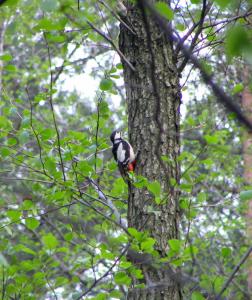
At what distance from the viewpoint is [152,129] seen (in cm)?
306

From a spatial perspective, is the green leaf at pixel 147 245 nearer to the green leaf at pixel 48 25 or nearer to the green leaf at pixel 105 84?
the green leaf at pixel 105 84

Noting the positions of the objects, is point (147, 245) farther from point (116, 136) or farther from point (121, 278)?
point (116, 136)

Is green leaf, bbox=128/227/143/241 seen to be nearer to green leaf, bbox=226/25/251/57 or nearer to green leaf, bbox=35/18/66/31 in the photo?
green leaf, bbox=35/18/66/31

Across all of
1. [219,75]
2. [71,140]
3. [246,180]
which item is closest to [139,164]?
[71,140]

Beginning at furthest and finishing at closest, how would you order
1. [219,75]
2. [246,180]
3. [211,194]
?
1. [211,194]
2. [219,75]
3. [246,180]

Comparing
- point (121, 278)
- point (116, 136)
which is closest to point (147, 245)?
point (121, 278)

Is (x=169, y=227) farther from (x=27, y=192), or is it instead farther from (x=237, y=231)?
(x=27, y=192)

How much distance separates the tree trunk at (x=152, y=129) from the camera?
9.40ft

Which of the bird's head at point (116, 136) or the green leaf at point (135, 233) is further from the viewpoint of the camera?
the bird's head at point (116, 136)

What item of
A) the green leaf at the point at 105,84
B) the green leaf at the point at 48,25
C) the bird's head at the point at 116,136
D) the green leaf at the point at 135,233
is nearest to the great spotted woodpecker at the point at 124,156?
the bird's head at the point at 116,136

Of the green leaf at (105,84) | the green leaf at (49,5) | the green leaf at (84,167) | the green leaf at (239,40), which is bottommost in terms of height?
the green leaf at (239,40)

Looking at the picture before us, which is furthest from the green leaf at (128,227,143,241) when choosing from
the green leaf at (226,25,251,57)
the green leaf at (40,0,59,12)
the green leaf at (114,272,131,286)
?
the green leaf at (226,25,251,57)

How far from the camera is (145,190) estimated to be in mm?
3002

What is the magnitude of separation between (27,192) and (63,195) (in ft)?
21.0
